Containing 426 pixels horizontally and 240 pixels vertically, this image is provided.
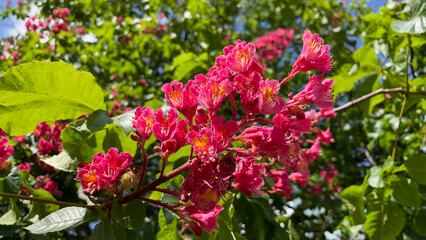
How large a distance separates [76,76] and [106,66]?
2974mm

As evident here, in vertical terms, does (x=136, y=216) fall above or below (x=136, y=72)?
below

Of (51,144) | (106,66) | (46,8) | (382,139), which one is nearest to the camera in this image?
(51,144)

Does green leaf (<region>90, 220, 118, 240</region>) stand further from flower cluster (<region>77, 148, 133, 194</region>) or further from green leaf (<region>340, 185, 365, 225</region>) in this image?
green leaf (<region>340, 185, 365, 225</region>)

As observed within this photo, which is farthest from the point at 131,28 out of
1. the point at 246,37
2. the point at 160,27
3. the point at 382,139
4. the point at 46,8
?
the point at 382,139

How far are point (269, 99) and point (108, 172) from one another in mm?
511

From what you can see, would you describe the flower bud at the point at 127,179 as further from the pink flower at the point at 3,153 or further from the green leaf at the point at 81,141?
the pink flower at the point at 3,153

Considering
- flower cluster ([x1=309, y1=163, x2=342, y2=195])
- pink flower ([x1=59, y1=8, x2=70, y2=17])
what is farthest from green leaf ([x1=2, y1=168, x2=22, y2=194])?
flower cluster ([x1=309, y1=163, x2=342, y2=195])

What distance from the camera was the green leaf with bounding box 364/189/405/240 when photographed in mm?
1769

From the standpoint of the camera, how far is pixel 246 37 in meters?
5.17

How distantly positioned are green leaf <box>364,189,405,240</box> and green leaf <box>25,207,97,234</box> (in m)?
1.41

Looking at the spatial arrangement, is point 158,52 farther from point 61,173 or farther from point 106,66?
point 61,173

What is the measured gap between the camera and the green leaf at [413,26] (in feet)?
5.82

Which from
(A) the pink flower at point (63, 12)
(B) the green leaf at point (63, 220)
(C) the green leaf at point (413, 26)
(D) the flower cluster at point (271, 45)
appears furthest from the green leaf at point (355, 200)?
(A) the pink flower at point (63, 12)

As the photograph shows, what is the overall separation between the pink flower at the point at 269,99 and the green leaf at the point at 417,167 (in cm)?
111
